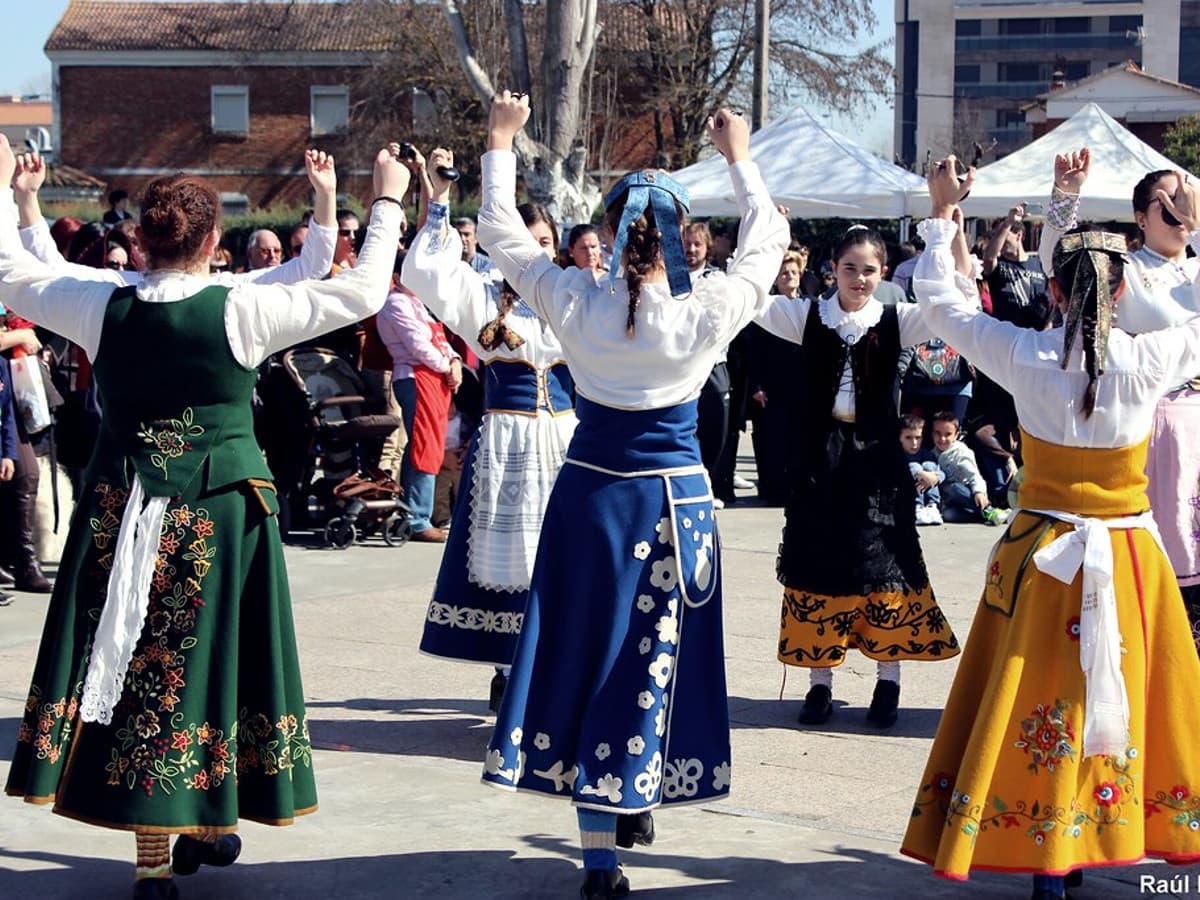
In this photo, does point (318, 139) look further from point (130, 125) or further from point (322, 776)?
point (322, 776)

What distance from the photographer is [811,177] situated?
17203mm

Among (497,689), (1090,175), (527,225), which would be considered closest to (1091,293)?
(527,225)

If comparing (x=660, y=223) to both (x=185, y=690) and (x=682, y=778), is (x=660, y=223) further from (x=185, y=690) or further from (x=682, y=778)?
(x=185, y=690)

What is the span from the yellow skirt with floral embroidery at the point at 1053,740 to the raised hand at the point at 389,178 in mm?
1914

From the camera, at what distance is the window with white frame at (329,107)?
1858 inches

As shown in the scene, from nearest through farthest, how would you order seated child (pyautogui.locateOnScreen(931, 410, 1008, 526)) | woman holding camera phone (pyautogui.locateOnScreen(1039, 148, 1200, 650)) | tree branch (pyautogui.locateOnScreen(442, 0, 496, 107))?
woman holding camera phone (pyautogui.locateOnScreen(1039, 148, 1200, 650))
seated child (pyautogui.locateOnScreen(931, 410, 1008, 526))
tree branch (pyautogui.locateOnScreen(442, 0, 496, 107))

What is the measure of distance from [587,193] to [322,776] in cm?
1740

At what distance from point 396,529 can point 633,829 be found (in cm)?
576

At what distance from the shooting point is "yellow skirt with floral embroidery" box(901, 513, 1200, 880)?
429cm

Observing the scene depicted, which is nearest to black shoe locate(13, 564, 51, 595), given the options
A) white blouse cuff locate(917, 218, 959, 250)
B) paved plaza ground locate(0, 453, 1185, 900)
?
paved plaza ground locate(0, 453, 1185, 900)

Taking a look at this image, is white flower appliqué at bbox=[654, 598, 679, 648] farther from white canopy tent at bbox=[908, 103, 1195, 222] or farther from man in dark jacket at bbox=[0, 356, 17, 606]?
white canopy tent at bbox=[908, 103, 1195, 222]

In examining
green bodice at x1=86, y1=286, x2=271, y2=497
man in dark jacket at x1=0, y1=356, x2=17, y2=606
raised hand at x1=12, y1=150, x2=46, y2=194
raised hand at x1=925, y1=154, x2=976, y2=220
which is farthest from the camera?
man in dark jacket at x1=0, y1=356, x2=17, y2=606

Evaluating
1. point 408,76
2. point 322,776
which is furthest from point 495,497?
point 408,76

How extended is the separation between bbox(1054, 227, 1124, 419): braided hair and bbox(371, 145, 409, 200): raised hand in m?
1.80
